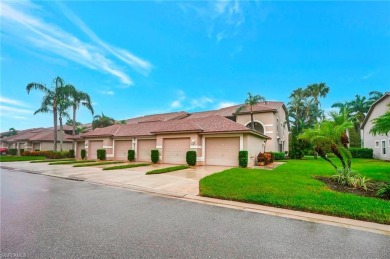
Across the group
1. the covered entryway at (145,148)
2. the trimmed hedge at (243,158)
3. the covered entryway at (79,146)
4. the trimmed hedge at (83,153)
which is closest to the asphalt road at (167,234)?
the trimmed hedge at (243,158)

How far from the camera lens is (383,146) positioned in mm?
23375

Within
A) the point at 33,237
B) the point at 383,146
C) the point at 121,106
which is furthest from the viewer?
the point at 121,106

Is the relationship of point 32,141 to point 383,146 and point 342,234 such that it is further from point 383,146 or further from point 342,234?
point 383,146

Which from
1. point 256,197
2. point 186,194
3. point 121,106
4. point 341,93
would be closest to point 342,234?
point 256,197

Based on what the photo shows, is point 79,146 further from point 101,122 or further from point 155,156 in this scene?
point 155,156

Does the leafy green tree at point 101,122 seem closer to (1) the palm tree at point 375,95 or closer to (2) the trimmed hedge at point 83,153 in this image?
(2) the trimmed hedge at point 83,153

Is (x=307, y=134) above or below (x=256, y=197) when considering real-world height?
above

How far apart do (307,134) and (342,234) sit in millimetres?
6601

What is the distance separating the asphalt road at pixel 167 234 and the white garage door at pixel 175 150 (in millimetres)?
12335

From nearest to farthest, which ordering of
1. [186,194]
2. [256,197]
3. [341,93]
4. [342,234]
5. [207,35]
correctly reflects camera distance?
[342,234] → [256,197] → [186,194] → [207,35] → [341,93]

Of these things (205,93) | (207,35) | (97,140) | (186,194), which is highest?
(207,35)

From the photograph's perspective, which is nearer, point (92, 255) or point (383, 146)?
point (92, 255)

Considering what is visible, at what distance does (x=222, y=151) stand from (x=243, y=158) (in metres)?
2.21

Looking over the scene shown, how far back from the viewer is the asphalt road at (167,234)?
3.10 m
